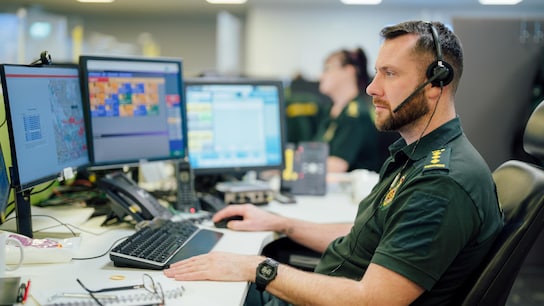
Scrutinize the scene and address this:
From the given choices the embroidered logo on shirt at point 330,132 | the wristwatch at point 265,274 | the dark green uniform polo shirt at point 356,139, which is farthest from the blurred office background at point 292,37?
the wristwatch at point 265,274

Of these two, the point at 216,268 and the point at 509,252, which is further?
the point at 216,268

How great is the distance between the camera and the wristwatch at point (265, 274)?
52.2 inches

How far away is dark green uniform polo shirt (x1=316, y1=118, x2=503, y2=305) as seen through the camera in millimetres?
1188

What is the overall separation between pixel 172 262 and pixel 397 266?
1.88 ft

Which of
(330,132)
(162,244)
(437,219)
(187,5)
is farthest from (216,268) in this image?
(187,5)

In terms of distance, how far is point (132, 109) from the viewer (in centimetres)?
196

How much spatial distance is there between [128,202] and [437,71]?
3.47ft

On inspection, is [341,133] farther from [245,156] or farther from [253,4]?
[253,4]

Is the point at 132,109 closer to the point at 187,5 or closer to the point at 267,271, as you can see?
the point at 267,271

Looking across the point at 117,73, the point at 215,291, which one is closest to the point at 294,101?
the point at 117,73

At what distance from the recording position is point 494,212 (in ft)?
4.21

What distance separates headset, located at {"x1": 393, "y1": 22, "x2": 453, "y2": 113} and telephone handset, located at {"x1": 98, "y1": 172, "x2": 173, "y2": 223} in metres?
0.92

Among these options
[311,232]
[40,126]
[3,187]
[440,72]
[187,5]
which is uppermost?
[187,5]

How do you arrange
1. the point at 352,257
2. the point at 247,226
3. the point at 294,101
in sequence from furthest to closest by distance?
the point at 294,101, the point at 247,226, the point at 352,257
